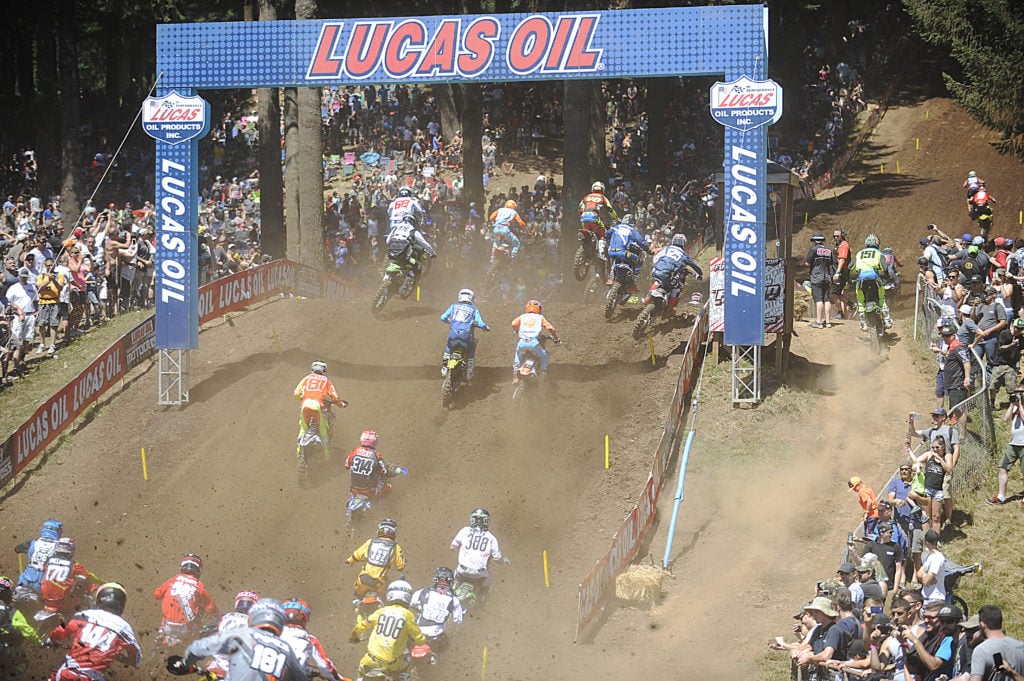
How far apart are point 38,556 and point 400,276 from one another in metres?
11.1

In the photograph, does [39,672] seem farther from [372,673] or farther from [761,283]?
[761,283]

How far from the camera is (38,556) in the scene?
607 inches

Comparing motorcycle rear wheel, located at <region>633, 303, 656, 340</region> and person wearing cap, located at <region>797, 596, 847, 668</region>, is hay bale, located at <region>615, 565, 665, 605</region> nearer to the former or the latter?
person wearing cap, located at <region>797, 596, 847, 668</region>

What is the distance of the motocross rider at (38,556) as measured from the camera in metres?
15.2

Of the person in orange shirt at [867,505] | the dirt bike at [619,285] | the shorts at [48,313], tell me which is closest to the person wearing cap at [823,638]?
the person in orange shirt at [867,505]

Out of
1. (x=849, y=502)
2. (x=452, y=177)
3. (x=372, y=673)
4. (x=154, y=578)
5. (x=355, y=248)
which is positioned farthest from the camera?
(x=452, y=177)

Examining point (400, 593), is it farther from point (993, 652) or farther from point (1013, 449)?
point (1013, 449)

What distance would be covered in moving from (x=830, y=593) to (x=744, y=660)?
6.70 feet

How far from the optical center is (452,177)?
41469 millimetres

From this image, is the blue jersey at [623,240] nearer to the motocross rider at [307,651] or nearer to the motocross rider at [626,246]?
the motocross rider at [626,246]

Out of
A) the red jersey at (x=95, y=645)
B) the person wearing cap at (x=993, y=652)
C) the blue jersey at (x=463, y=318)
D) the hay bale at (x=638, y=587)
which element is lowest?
the hay bale at (x=638, y=587)

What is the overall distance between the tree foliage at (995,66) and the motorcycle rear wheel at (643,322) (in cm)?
1553

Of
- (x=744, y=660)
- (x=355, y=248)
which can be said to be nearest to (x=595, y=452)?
(x=744, y=660)

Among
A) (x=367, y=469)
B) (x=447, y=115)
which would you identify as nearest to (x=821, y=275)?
(x=367, y=469)
